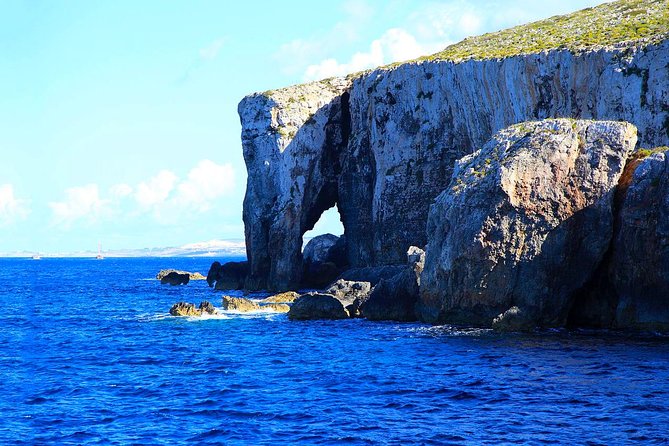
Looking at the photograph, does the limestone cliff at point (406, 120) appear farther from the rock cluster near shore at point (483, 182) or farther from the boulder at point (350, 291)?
the boulder at point (350, 291)

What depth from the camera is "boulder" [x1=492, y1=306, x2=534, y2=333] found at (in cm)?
4278

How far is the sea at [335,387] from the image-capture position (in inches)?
947

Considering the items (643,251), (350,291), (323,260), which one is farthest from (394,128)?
(643,251)

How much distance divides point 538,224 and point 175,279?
72.7 metres

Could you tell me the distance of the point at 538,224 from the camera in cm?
4294

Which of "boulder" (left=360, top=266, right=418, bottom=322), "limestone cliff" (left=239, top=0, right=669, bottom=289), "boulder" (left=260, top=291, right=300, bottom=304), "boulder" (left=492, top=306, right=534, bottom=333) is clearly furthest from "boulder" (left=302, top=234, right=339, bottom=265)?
"boulder" (left=492, top=306, right=534, bottom=333)

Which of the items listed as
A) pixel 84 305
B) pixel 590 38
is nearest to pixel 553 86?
pixel 590 38

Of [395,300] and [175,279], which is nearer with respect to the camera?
[395,300]

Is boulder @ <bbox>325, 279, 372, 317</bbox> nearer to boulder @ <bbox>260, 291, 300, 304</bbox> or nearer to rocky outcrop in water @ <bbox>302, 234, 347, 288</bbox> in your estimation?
boulder @ <bbox>260, 291, 300, 304</bbox>

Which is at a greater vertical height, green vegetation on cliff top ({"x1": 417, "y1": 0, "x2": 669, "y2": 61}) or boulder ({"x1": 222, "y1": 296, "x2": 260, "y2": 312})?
green vegetation on cliff top ({"x1": 417, "y1": 0, "x2": 669, "y2": 61})

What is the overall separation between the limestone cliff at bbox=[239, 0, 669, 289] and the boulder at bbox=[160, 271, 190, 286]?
24038mm

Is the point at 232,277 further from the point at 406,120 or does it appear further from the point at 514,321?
the point at 514,321

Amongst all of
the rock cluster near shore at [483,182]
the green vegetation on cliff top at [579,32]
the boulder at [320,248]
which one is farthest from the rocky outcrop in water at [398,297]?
the boulder at [320,248]

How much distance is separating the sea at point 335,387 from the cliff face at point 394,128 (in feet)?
73.0
